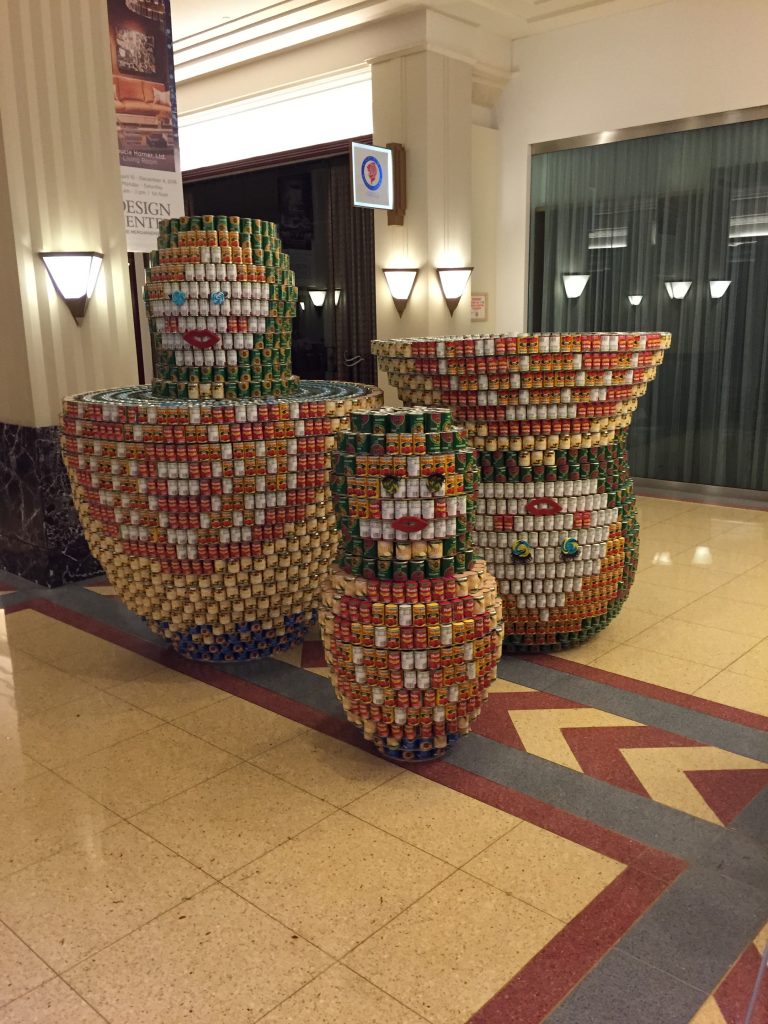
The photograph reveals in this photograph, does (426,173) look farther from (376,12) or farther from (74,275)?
(74,275)

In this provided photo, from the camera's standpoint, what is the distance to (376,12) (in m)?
7.66

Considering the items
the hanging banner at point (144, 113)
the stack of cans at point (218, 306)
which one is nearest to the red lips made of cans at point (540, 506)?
the stack of cans at point (218, 306)

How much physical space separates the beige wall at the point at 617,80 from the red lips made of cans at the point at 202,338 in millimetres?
5548

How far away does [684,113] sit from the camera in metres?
7.63

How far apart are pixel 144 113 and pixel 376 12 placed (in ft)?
8.60

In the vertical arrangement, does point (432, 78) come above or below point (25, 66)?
above

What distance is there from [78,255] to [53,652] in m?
2.51

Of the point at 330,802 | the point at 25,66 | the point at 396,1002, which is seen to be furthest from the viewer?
the point at 25,66

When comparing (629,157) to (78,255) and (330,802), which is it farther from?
(330,802)

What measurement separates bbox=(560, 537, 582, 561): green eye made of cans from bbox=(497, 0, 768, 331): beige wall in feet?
16.9

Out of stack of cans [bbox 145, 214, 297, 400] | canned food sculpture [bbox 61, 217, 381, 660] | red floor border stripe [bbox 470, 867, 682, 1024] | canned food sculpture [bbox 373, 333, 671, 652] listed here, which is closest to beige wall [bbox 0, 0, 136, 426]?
canned food sculpture [bbox 61, 217, 381, 660]

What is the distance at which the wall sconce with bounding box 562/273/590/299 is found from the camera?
862 cm

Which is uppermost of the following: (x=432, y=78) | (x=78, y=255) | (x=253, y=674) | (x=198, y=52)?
(x=198, y=52)

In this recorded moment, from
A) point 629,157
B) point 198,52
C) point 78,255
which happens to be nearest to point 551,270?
point 629,157
